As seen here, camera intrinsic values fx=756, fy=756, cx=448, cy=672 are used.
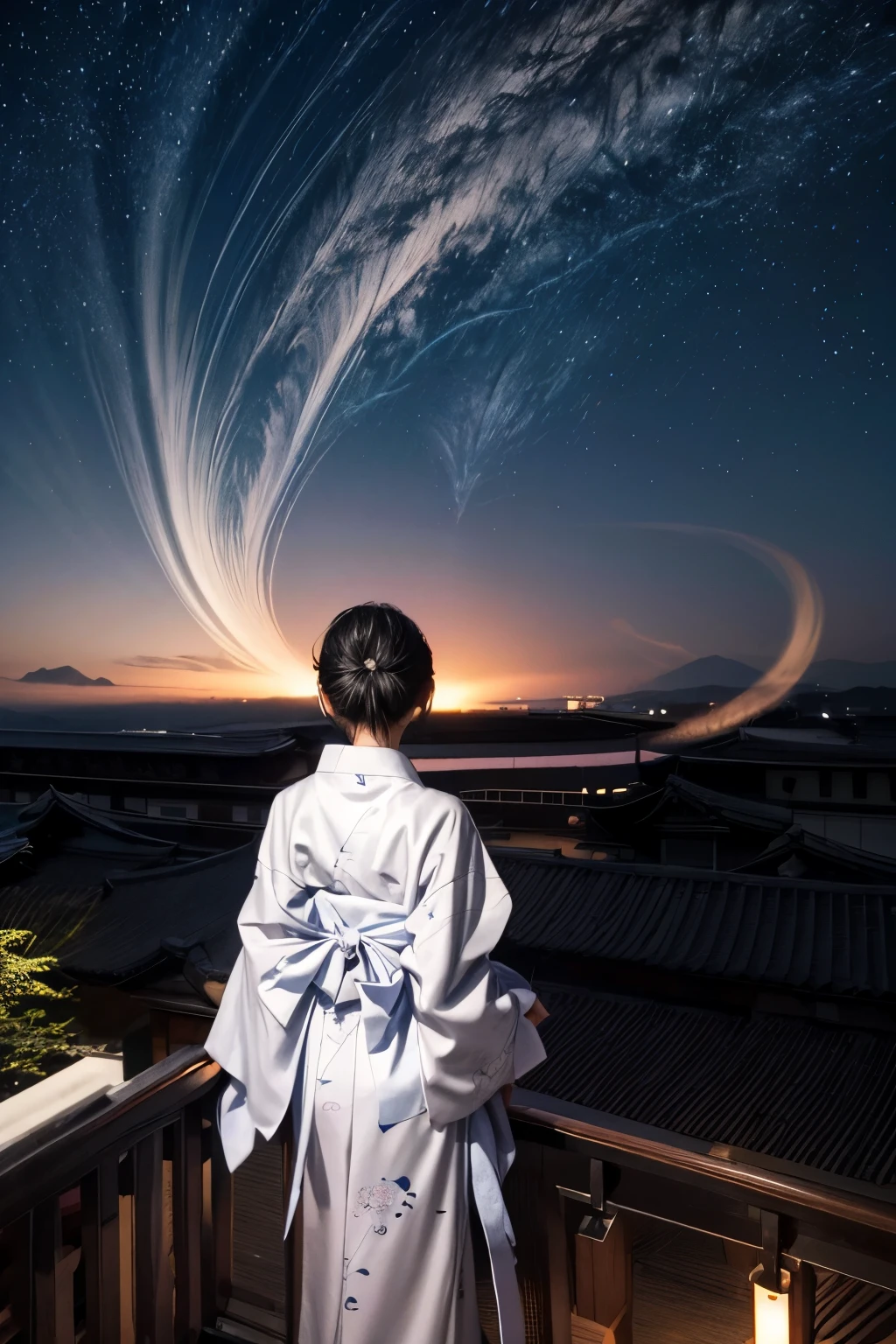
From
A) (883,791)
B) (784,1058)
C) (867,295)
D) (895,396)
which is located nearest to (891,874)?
(883,791)

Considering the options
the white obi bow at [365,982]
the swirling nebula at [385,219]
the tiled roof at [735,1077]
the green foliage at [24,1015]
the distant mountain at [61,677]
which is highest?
the swirling nebula at [385,219]

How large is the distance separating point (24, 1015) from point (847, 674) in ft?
12.7

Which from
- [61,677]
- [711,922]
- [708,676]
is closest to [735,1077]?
[711,922]

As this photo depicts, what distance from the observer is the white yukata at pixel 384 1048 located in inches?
29.6

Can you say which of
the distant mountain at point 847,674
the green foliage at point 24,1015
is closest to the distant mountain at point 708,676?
the distant mountain at point 847,674

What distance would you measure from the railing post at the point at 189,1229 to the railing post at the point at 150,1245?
2.0 inches

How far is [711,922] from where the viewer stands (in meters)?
3.58

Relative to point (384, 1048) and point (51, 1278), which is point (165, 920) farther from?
point (384, 1048)

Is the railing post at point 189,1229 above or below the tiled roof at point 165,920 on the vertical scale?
above

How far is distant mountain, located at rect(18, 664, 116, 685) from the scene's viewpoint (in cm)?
378

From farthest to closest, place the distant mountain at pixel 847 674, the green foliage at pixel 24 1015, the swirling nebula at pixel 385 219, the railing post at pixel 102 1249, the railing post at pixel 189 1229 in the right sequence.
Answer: the green foliage at pixel 24 1015, the swirling nebula at pixel 385 219, the distant mountain at pixel 847 674, the railing post at pixel 189 1229, the railing post at pixel 102 1249

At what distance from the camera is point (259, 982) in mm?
825

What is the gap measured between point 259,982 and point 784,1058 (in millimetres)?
3320

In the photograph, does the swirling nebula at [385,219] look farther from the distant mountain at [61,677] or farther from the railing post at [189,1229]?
the railing post at [189,1229]
